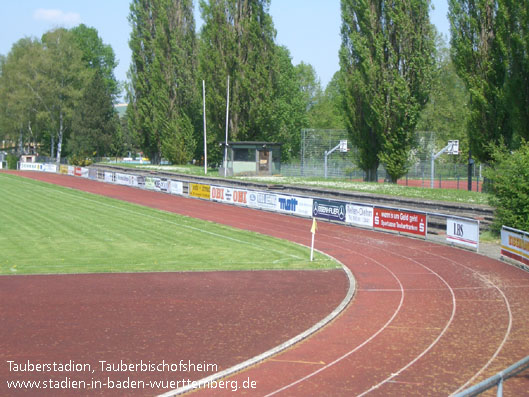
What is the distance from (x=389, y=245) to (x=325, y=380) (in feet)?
56.9

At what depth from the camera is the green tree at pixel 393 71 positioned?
4403cm

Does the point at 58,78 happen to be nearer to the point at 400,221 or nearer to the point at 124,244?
the point at 124,244

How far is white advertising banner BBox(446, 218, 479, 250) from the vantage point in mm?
26000

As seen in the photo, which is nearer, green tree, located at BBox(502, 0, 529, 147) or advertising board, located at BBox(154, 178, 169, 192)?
green tree, located at BBox(502, 0, 529, 147)

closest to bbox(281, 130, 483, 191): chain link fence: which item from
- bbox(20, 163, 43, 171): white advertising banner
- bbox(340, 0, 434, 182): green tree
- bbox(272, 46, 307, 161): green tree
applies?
bbox(340, 0, 434, 182): green tree

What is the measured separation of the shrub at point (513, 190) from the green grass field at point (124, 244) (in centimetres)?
884

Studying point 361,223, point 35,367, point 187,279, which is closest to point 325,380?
point 35,367

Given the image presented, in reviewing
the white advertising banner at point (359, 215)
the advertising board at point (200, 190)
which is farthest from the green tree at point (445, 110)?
the white advertising banner at point (359, 215)

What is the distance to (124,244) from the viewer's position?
27.4 meters

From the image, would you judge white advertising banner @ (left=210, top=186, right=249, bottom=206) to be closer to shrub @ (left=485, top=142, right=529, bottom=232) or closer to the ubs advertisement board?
the ubs advertisement board

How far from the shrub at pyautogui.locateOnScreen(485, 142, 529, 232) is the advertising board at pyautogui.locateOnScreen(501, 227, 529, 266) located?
2432mm

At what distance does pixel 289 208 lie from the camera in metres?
38.0

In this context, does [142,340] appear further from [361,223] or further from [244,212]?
[244,212]

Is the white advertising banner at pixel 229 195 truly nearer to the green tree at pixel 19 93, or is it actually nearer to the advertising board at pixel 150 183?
the advertising board at pixel 150 183
